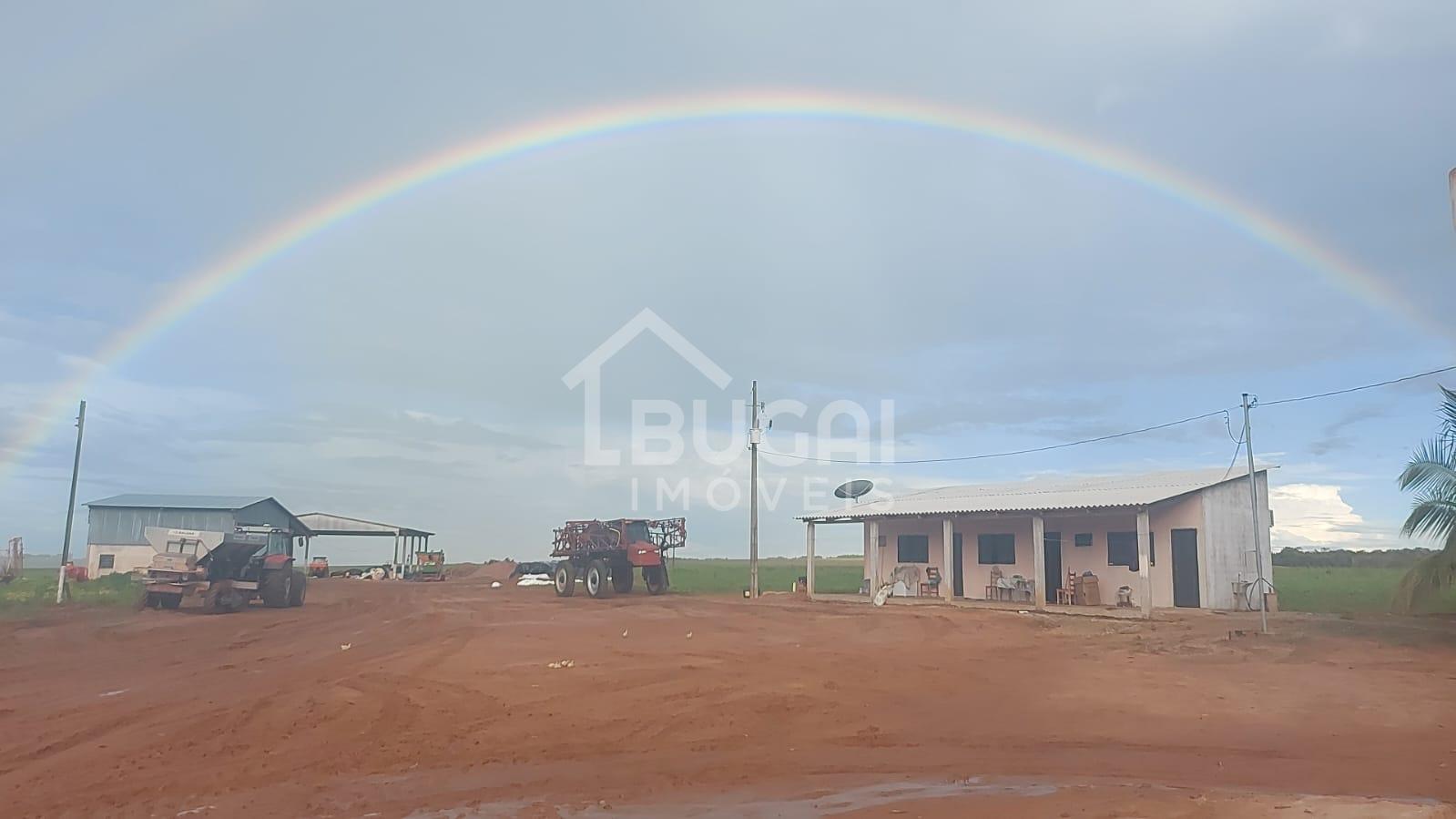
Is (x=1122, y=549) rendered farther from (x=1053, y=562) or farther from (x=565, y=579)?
(x=565, y=579)

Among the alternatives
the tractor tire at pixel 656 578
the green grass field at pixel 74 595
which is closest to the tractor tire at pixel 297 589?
the green grass field at pixel 74 595

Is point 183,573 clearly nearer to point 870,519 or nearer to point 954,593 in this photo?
point 870,519

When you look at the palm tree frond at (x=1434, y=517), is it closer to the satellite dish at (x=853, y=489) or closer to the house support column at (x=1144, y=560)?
the house support column at (x=1144, y=560)

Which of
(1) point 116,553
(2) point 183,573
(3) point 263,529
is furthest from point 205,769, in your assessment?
(1) point 116,553

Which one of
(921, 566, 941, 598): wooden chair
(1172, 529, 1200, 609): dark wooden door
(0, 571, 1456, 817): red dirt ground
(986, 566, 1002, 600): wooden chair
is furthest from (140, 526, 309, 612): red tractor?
(1172, 529, 1200, 609): dark wooden door

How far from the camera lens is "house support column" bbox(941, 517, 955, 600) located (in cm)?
2745

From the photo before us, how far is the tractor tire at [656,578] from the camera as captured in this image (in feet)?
110

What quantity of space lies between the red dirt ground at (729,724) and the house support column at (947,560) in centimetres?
877

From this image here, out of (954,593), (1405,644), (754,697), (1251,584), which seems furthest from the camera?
(954,593)

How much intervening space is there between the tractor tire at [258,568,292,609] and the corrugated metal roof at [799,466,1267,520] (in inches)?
604

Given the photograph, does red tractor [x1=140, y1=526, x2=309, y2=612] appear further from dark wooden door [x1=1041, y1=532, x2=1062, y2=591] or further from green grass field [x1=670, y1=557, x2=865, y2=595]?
dark wooden door [x1=1041, y1=532, x2=1062, y2=591]

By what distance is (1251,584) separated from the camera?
24359mm

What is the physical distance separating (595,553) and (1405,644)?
22.9 metres

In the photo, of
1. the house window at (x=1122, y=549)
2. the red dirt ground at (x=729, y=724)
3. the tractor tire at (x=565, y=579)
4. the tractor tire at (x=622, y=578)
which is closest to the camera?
the red dirt ground at (x=729, y=724)
